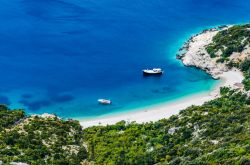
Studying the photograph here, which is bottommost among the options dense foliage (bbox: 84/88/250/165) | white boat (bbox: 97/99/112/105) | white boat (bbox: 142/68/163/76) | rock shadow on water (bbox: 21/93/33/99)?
dense foliage (bbox: 84/88/250/165)

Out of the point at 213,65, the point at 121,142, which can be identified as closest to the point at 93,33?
the point at 213,65

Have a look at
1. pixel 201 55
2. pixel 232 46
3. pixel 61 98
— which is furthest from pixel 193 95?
pixel 61 98

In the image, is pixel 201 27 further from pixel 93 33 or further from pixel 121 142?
pixel 121 142

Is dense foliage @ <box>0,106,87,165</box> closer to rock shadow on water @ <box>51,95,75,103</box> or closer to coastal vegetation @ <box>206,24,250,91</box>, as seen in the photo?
rock shadow on water @ <box>51,95,75,103</box>

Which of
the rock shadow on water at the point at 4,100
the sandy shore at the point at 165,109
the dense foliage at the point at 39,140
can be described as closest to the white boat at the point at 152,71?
the sandy shore at the point at 165,109

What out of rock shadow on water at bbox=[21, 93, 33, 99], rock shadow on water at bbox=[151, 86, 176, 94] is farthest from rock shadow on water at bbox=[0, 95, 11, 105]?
rock shadow on water at bbox=[151, 86, 176, 94]

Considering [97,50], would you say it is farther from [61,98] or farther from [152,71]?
[61,98]
